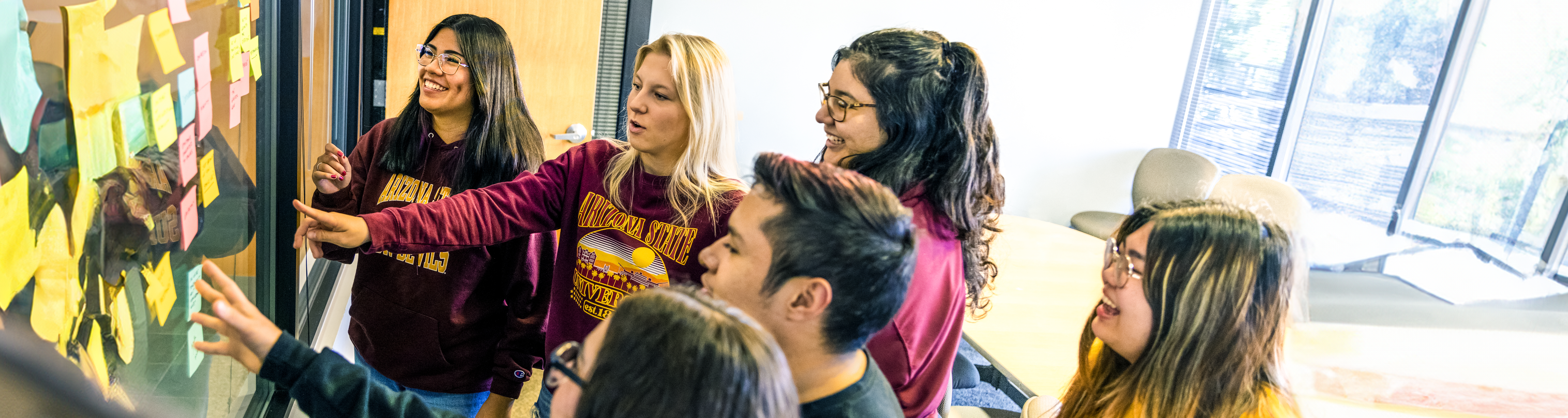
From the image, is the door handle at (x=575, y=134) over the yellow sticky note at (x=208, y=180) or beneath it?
beneath

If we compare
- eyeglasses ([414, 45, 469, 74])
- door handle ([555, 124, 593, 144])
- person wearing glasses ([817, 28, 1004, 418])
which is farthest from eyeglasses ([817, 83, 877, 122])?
door handle ([555, 124, 593, 144])

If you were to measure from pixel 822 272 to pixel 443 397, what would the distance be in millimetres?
1053

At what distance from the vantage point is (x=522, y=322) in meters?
1.56

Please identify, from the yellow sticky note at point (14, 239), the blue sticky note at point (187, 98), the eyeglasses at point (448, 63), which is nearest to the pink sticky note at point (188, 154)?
the blue sticky note at point (187, 98)

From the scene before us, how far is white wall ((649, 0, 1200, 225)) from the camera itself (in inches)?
177

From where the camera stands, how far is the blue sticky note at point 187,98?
40.2 inches

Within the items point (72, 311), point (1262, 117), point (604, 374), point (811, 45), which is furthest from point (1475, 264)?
point (72, 311)

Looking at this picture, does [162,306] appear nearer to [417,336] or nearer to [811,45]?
[417,336]

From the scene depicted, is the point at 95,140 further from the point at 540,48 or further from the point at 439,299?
the point at 540,48

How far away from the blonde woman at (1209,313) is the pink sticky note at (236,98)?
1.30 metres

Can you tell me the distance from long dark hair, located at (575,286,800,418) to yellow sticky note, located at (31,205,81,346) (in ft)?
1.60

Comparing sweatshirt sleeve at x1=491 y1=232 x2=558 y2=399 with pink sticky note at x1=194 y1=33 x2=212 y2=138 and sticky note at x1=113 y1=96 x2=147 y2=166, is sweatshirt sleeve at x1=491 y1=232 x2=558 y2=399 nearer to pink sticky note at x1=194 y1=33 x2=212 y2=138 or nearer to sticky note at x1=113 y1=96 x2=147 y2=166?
pink sticky note at x1=194 y1=33 x2=212 y2=138

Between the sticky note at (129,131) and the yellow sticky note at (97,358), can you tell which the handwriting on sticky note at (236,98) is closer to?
the sticky note at (129,131)

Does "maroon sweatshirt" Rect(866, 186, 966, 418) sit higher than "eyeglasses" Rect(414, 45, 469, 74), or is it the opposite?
"eyeglasses" Rect(414, 45, 469, 74)
